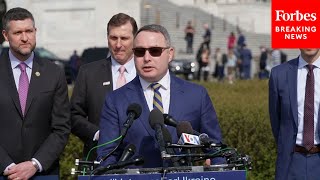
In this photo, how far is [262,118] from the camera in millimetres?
11383

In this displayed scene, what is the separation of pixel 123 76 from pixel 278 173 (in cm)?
154

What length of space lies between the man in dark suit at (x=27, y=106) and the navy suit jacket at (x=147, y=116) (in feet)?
3.26

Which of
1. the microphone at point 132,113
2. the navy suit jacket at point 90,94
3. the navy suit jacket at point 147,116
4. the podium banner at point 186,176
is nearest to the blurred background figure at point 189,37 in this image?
the navy suit jacket at point 90,94

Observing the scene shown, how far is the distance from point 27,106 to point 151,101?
49.1 inches

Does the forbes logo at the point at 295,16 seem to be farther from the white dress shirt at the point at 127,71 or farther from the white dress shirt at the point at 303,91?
the white dress shirt at the point at 127,71

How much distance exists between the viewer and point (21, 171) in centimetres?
701

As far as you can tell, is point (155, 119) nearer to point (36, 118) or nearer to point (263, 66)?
point (36, 118)

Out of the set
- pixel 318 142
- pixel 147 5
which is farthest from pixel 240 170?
pixel 147 5

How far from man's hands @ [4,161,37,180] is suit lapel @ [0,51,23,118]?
406mm

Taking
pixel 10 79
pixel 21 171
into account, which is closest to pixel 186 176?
pixel 21 171

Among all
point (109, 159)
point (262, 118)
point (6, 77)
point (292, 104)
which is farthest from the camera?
point (262, 118)

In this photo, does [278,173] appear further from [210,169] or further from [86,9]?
[86,9]

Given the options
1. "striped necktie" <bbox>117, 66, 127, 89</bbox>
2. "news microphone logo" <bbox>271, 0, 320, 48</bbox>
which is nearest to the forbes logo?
"news microphone logo" <bbox>271, 0, 320, 48</bbox>

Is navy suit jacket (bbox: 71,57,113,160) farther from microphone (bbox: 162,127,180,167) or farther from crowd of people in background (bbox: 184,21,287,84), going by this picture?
crowd of people in background (bbox: 184,21,287,84)
